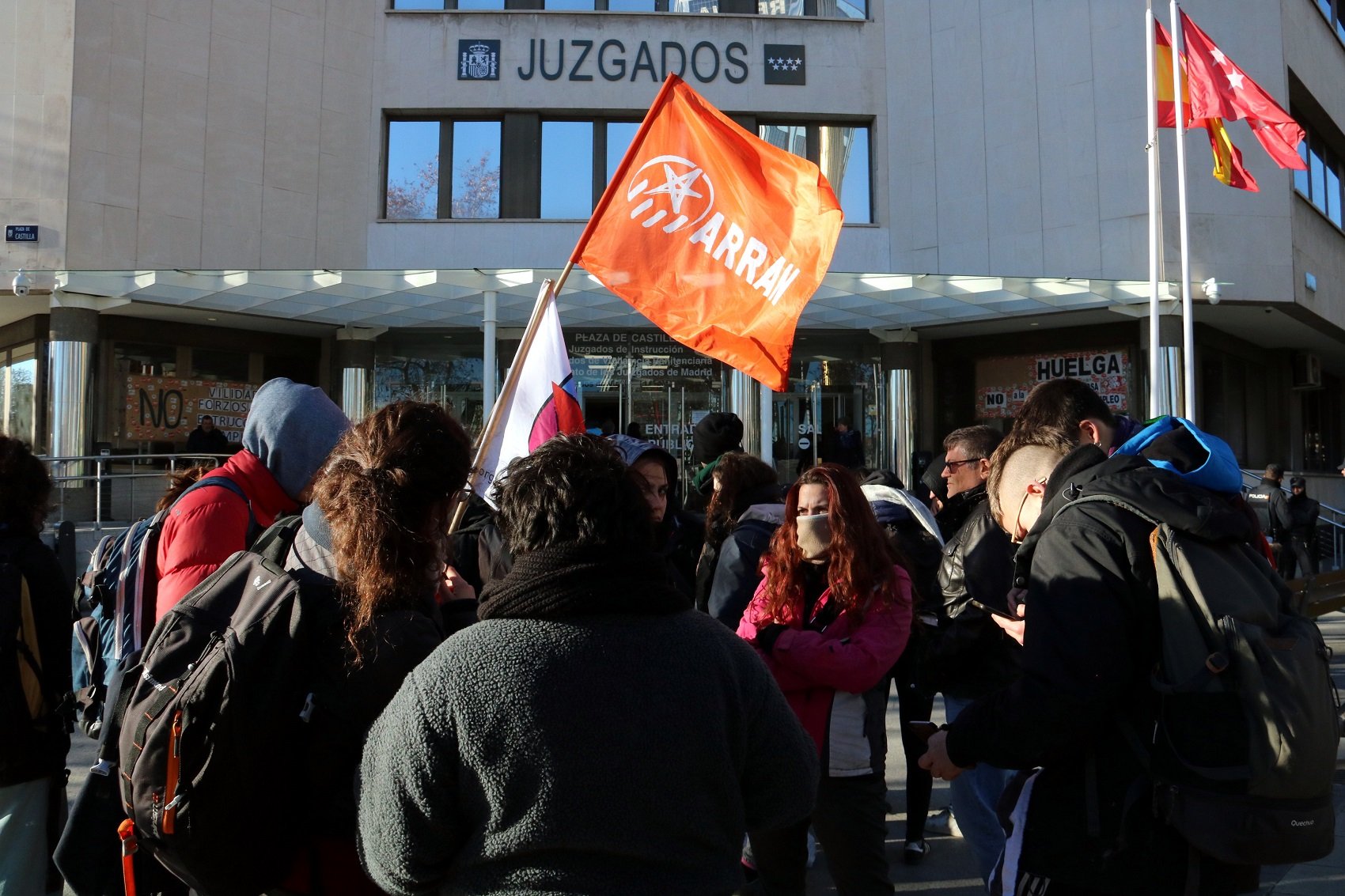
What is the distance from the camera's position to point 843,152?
61.7ft

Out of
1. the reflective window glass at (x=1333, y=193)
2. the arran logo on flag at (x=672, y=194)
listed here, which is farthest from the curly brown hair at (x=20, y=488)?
the reflective window glass at (x=1333, y=193)

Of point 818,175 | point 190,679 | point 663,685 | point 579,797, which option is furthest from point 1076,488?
point 818,175

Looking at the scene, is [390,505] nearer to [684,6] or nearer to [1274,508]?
[1274,508]

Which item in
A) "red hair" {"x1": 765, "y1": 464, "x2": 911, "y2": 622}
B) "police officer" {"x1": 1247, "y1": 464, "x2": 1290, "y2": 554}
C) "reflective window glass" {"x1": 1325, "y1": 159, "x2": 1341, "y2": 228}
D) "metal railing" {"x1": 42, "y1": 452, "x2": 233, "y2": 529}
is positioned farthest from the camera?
"reflective window glass" {"x1": 1325, "y1": 159, "x2": 1341, "y2": 228}

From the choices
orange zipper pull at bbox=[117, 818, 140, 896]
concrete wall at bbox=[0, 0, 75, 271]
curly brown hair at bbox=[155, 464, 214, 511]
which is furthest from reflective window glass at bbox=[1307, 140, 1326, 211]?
orange zipper pull at bbox=[117, 818, 140, 896]

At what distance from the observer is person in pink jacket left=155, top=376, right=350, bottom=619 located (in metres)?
2.80

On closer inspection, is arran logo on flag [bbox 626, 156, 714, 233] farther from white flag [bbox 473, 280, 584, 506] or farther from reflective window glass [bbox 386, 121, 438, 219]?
reflective window glass [bbox 386, 121, 438, 219]

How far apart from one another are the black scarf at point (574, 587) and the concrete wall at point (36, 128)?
1704 centimetres

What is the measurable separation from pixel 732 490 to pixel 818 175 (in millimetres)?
1581

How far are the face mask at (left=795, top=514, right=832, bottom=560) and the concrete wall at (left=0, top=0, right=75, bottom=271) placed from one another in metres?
16.0

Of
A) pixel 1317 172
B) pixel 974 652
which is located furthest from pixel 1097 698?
pixel 1317 172

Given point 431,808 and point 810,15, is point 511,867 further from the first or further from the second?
point 810,15

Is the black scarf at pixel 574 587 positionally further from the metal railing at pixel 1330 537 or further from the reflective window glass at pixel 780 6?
the metal railing at pixel 1330 537

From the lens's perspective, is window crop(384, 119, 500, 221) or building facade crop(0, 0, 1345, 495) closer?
building facade crop(0, 0, 1345, 495)
